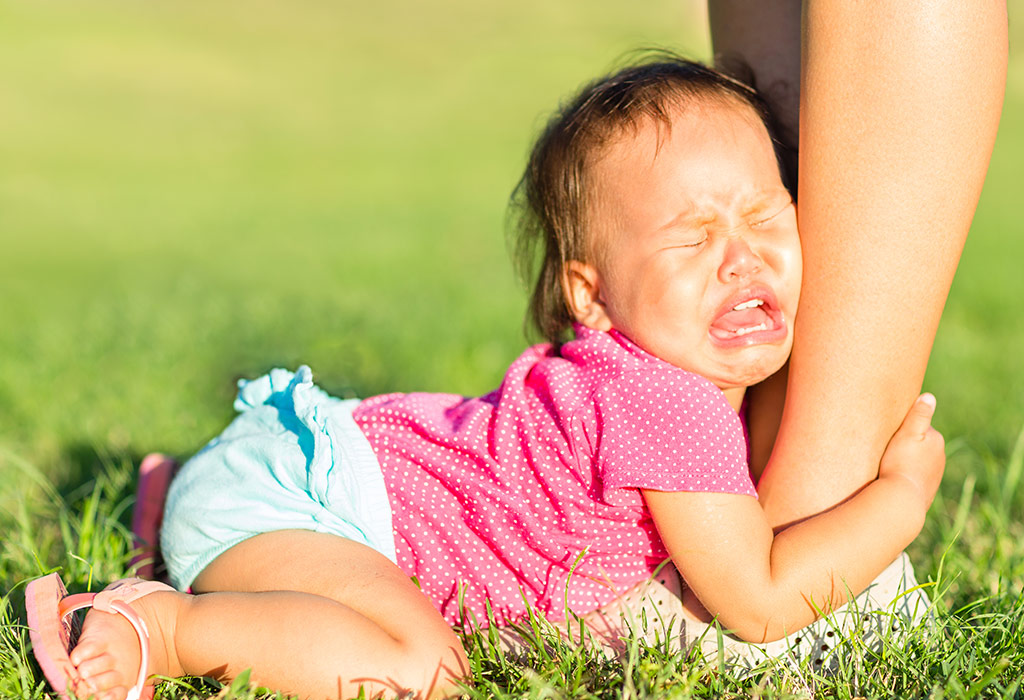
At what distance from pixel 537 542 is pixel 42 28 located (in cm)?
2297

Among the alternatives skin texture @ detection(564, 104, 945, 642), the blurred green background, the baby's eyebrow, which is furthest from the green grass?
the baby's eyebrow

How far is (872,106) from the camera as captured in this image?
1.99 meters

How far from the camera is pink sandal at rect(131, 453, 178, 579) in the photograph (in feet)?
8.53

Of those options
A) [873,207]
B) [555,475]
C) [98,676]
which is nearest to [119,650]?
[98,676]

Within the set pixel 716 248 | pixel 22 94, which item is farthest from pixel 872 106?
pixel 22 94

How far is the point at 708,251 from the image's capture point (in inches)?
85.6

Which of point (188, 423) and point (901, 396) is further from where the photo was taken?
point (188, 423)

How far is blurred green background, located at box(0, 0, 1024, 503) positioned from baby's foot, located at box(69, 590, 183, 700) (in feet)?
3.55

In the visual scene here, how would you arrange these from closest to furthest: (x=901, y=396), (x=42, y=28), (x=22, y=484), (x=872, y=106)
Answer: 1. (x=872, y=106)
2. (x=901, y=396)
3. (x=22, y=484)
4. (x=42, y=28)

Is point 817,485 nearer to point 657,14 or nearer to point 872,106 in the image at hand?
point 872,106

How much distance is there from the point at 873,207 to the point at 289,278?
6553mm

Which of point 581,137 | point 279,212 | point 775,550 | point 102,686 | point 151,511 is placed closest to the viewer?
point 102,686

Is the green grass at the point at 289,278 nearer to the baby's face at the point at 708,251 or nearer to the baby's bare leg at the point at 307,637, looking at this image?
the baby's bare leg at the point at 307,637

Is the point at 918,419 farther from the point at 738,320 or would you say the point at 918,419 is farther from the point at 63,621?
the point at 63,621
